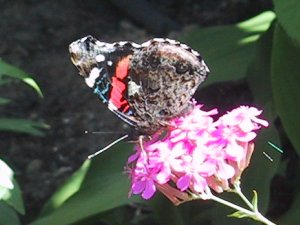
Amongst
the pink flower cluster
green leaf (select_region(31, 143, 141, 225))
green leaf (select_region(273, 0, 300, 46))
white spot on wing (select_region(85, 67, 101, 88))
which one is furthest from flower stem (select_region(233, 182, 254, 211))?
green leaf (select_region(31, 143, 141, 225))

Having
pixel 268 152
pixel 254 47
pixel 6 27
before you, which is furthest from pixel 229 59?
pixel 6 27

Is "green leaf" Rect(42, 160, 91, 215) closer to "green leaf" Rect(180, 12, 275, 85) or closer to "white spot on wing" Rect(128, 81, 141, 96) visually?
"green leaf" Rect(180, 12, 275, 85)

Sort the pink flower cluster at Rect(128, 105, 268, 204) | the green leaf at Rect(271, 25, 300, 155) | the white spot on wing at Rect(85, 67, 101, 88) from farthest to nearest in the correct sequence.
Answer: the green leaf at Rect(271, 25, 300, 155)
the white spot on wing at Rect(85, 67, 101, 88)
the pink flower cluster at Rect(128, 105, 268, 204)

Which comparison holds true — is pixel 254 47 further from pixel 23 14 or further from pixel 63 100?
pixel 23 14

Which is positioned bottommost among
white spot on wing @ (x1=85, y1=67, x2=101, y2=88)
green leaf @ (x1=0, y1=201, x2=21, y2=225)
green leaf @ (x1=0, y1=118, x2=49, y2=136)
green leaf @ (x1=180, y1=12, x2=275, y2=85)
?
green leaf @ (x1=0, y1=201, x2=21, y2=225)

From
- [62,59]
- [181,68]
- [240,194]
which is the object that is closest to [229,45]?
[62,59]

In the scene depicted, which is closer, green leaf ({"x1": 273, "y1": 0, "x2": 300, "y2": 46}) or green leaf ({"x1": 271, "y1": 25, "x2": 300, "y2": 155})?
green leaf ({"x1": 273, "y1": 0, "x2": 300, "y2": 46})

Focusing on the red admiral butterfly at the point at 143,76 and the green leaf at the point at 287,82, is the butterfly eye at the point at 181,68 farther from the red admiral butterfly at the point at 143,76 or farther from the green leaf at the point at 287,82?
the green leaf at the point at 287,82
